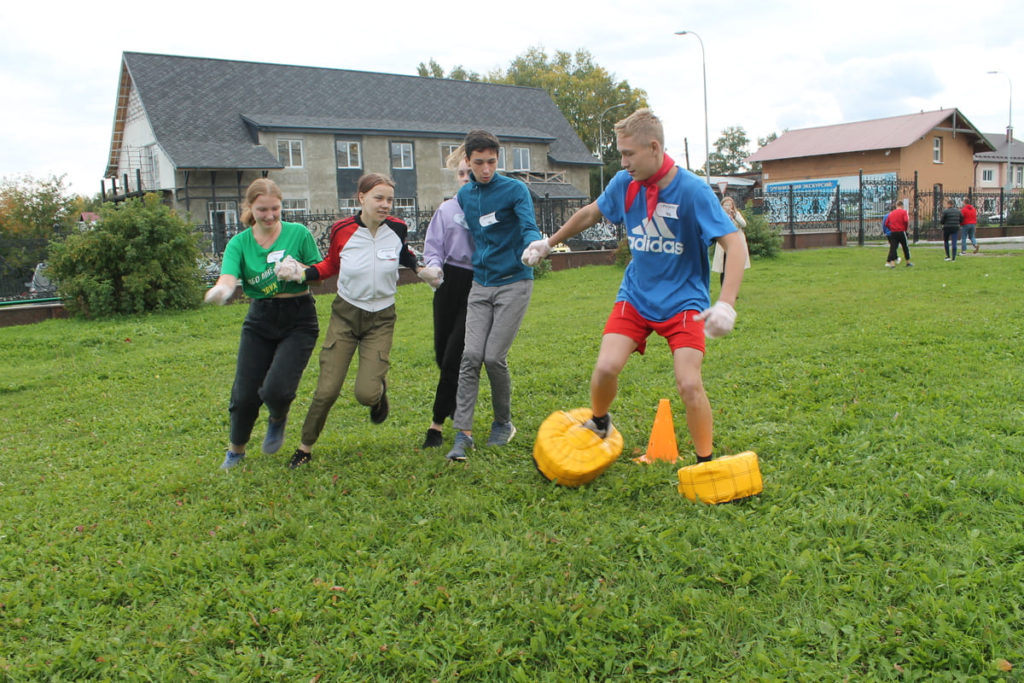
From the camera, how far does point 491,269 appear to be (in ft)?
16.3

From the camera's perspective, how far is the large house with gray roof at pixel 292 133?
35.4m

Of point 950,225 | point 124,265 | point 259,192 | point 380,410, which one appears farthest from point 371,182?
point 950,225

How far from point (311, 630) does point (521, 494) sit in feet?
5.22

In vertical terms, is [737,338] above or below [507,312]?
below

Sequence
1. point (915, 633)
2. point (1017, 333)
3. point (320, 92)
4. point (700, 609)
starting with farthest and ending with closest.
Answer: point (320, 92) < point (1017, 333) < point (700, 609) < point (915, 633)

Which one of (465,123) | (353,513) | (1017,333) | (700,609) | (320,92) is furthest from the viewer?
(465,123)

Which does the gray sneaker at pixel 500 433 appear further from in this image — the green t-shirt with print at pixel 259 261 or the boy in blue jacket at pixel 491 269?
the green t-shirt with print at pixel 259 261

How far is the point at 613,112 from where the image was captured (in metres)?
73.4

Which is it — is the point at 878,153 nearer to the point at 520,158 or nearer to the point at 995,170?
the point at 995,170

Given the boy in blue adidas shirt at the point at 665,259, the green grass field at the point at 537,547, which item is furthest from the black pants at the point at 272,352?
the boy in blue adidas shirt at the point at 665,259

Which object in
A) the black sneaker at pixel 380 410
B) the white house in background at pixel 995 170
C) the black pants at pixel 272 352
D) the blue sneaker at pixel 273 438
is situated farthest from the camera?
the white house in background at pixel 995 170

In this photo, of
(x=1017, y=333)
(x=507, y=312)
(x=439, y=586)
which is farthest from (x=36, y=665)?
(x=1017, y=333)

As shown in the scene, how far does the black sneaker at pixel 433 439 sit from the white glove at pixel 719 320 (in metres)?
2.39

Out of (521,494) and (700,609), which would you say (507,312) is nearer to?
(521,494)
